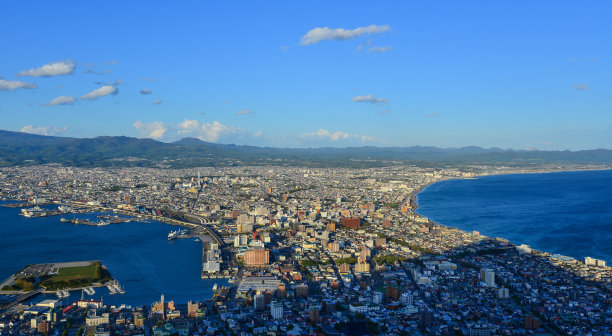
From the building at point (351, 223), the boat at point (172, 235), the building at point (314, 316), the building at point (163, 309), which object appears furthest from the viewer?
the building at point (351, 223)

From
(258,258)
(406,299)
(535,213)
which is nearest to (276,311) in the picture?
(406,299)

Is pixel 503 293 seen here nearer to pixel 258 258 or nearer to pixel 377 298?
pixel 377 298

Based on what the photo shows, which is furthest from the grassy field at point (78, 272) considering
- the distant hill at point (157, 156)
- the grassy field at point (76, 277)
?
the distant hill at point (157, 156)

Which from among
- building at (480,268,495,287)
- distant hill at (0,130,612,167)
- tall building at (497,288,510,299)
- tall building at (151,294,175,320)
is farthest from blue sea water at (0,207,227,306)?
distant hill at (0,130,612,167)

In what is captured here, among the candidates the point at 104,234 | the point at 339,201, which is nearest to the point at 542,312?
the point at 104,234

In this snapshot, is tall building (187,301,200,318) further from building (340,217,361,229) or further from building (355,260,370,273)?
building (340,217,361,229)

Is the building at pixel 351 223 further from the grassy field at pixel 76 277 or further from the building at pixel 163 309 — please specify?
the building at pixel 163 309
